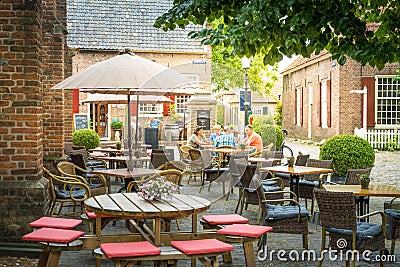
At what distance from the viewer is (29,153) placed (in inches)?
307

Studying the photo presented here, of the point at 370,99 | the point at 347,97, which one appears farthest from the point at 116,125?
the point at 370,99

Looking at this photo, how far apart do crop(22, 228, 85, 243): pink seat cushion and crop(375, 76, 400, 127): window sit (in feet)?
73.1

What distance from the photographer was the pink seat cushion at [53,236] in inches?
237

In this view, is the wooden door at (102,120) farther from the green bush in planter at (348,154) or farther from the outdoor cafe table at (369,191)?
the outdoor cafe table at (369,191)

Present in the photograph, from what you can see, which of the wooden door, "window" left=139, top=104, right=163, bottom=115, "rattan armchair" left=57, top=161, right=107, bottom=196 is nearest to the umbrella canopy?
"rattan armchair" left=57, top=161, right=107, bottom=196

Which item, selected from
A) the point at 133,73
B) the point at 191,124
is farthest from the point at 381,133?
the point at 133,73

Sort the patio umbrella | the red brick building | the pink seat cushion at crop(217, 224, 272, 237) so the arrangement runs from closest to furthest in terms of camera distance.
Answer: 1. the pink seat cushion at crop(217, 224, 272, 237)
2. the patio umbrella
3. the red brick building

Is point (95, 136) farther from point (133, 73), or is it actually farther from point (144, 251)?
point (144, 251)

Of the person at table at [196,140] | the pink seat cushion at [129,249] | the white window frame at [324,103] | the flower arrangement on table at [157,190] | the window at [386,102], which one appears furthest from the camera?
the white window frame at [324,103]

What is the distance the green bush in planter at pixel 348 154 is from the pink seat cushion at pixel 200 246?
8.51 meters

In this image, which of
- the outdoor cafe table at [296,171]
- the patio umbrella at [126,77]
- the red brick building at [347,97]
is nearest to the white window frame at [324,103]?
the red brick building at [347,97]

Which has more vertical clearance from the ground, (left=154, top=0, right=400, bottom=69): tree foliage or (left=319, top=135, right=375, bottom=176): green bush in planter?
(left=154, top=0, right=400, bottom=69): tree foliage

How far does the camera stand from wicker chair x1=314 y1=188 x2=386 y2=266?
661 centimetres

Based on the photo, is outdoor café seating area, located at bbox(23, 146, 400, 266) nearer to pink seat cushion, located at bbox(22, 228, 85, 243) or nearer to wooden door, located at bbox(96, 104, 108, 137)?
pink seat cushion, located at bbox(22, 228, 85, 243)
